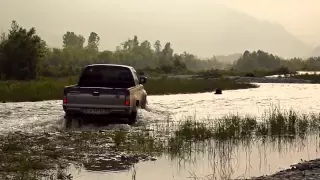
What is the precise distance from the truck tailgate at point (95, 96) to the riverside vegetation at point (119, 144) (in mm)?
857

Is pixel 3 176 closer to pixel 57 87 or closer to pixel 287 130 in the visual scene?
pixel 287 130

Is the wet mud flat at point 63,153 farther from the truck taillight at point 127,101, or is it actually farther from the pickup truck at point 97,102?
the truck taillight at point 127,101

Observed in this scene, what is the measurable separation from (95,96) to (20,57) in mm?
40920

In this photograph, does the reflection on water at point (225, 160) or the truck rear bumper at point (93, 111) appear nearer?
the reflection on water at point (225, 160)

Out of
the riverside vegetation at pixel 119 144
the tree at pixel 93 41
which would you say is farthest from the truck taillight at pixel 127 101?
the tree at pixel 93 41

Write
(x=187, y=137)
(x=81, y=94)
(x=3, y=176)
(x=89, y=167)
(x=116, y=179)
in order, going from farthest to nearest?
(x=81, y=94)
(x=187, y=137)
(x=89, y=167)
(x=116, y=179)
(x=3, y=176)

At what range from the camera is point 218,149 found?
11.4 meters

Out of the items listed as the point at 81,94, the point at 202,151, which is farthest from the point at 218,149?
the point at 81,94

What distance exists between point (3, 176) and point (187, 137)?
5.94 meters

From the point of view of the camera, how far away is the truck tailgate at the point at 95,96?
14.2 m

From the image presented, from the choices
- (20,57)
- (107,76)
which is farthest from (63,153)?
(20,57)

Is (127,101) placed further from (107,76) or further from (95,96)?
(107,76)

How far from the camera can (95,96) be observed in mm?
14250

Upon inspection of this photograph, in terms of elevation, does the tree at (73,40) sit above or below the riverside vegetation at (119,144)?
above
